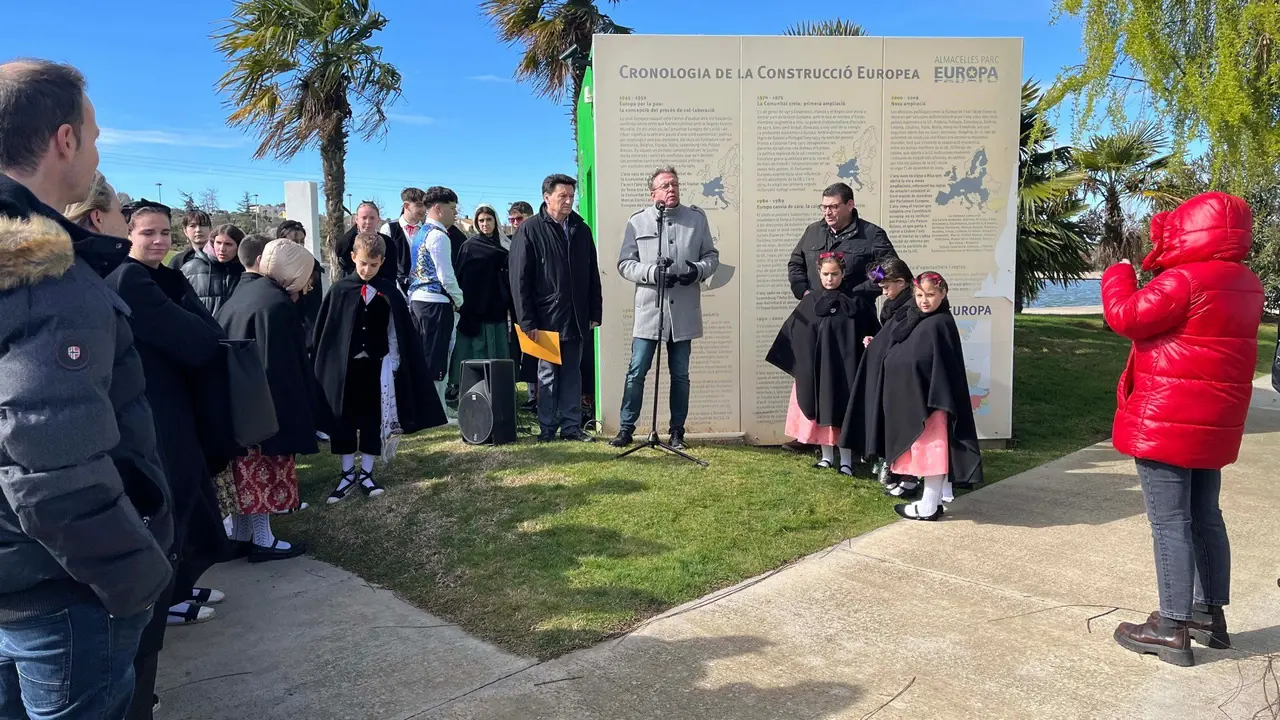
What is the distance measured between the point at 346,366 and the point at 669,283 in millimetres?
2313

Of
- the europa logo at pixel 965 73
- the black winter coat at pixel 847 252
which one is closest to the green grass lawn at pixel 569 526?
the black winter coat at pixel 847 252

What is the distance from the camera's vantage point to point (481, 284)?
26.2 feet

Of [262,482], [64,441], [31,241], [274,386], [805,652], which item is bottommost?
[805,652]

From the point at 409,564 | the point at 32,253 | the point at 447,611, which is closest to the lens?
the point at 32,253

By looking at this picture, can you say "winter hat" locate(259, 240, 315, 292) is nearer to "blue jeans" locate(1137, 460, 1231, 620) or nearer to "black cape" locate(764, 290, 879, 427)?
"black cape" locate(764, 290, 879, 427)

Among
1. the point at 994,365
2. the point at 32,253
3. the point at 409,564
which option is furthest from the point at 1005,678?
the point at 994,365

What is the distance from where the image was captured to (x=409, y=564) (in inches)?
182

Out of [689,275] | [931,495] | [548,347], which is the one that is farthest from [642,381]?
[931,495]

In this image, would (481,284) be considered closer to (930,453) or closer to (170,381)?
(930,453)

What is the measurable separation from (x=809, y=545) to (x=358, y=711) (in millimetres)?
2549

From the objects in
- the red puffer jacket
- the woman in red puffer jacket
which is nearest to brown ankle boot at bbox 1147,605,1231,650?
the woman in red puffer jacket

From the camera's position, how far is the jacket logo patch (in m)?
1.66

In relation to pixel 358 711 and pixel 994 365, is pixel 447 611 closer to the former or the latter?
pixel 358 711

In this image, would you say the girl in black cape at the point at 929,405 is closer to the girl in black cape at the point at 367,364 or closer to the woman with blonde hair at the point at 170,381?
the girl in black cape at the point at 367,364
